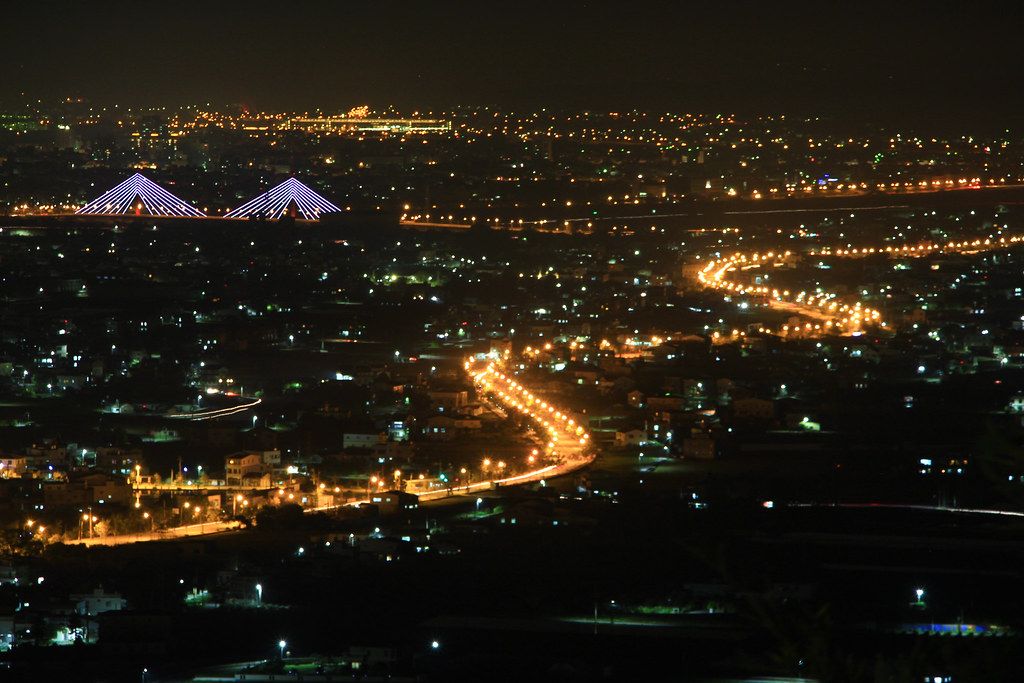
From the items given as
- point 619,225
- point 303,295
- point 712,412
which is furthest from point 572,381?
point 619,225

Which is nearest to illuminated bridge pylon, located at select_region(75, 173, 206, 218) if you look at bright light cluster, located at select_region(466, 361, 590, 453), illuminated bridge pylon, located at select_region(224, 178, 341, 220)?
illuminated bridge pylon, located at select_region(224, 178, 341, 220)

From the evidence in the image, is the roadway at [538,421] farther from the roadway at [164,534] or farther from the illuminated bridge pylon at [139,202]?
the illuminated bridge pylon at [139,202]

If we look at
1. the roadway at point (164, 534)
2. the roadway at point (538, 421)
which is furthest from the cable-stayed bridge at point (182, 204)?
the roadway at point (164, 534)

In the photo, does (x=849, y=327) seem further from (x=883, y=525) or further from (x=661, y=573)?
(x=661, y=573)

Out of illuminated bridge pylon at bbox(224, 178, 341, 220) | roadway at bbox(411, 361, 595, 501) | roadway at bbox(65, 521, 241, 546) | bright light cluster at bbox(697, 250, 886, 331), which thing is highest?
illuminated bridge pylon at bbox(224, 178, 341, 220)

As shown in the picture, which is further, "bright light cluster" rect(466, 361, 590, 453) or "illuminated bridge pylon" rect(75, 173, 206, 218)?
"illuminated bridge pylon" rect(75, 173, 206, 218)

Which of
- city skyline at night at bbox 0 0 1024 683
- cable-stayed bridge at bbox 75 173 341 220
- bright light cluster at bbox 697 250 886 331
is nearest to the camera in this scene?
city skyline at night at bbox 0 0 1024 683

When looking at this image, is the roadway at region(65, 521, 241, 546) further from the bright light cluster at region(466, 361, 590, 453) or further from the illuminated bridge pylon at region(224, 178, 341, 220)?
the illuminated bridge pylon at region(224, 178, 341, 220)
